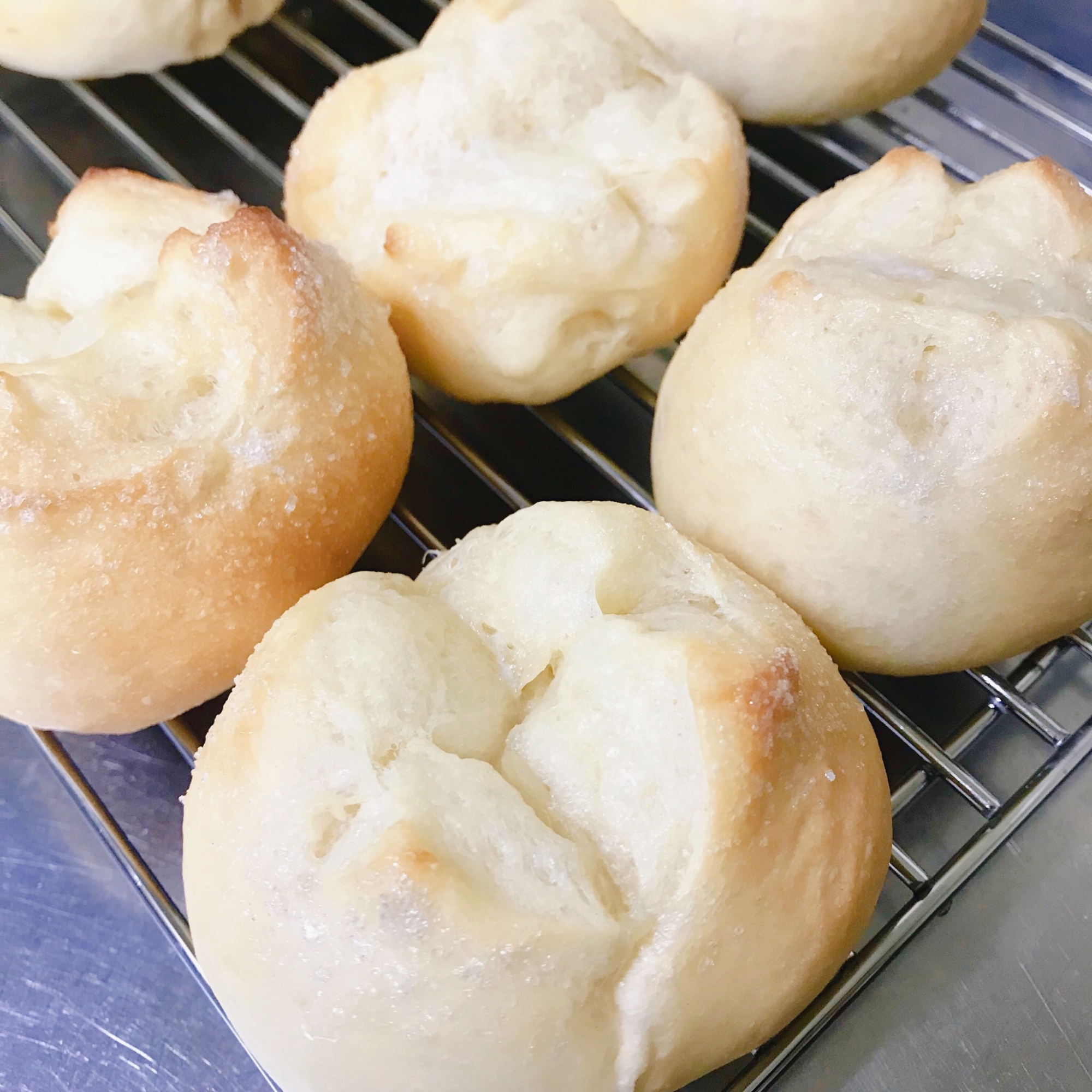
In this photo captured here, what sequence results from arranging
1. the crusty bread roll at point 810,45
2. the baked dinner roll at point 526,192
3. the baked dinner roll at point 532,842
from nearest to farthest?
the baked dinner roll at point 532,842
the baked dinner roll at point 526,192
the crusty bread roll at point 810,45

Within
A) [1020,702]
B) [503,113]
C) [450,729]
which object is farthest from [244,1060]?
[503,113]

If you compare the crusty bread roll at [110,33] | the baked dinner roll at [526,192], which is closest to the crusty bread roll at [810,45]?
the baked dinner roll at [526,192]

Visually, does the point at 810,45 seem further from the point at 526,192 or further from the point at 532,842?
the point at 532,842

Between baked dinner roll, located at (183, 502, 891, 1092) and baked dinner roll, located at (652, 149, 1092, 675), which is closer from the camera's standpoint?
baked dinner roll, located at (183, 502, 891, 1092)

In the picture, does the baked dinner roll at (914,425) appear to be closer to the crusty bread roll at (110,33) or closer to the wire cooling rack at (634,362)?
the wire cooling rack at (634,362)

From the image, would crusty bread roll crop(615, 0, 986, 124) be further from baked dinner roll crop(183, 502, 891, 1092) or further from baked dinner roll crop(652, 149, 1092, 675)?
baked dinner roll crop(183, 502, 891, 1092)

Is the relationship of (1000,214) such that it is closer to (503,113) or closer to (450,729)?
(503,113)

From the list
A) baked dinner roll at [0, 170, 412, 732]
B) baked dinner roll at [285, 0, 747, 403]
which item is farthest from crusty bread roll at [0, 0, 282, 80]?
baked dinner roll at [0, 170, 412, 732]

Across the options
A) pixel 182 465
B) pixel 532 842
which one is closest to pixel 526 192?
pixel 182 465
